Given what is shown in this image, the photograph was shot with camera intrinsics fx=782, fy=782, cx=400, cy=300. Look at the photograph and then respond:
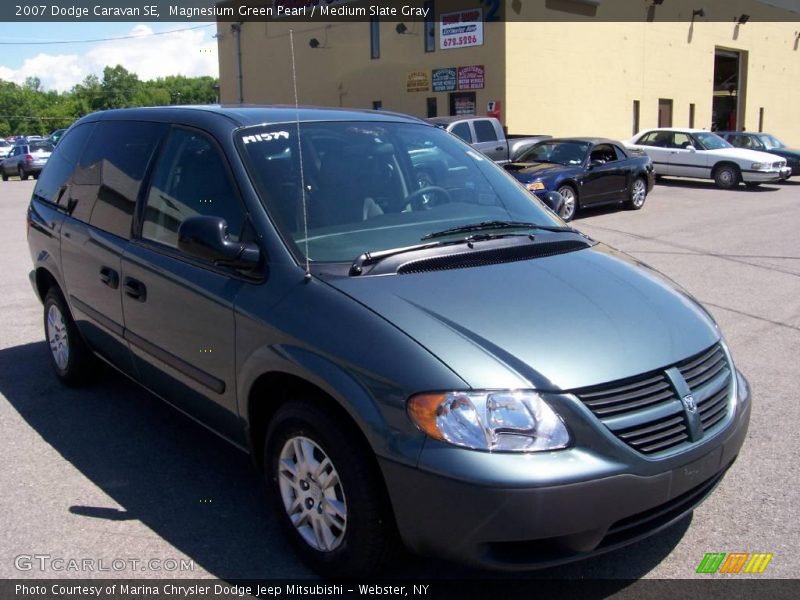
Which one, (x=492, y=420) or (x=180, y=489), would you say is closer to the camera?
(x=492, y=420)

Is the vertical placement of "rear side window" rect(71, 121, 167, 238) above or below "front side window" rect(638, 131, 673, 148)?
below

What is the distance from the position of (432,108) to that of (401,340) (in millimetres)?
26113

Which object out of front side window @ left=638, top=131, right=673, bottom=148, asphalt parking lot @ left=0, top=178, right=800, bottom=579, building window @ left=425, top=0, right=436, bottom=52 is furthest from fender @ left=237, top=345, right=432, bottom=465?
building window @ left=425, top=0, right=436, bottom=52

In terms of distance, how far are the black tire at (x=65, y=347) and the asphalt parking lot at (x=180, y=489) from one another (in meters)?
0.12

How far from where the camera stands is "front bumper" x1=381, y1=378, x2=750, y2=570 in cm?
247

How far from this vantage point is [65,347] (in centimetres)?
523

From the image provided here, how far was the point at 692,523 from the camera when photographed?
346 cm

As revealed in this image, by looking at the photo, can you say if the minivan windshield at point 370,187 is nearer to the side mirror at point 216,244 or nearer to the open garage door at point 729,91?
the side mirror at point 216,244

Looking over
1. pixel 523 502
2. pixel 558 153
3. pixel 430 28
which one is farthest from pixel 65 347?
pixel 430 28

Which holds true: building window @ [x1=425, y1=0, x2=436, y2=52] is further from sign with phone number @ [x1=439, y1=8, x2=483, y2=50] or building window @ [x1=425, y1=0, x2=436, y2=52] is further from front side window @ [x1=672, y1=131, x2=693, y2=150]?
front side window @ [x1=672, y1=131, x2=693, y2=150]

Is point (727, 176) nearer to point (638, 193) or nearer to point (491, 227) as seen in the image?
point (638, 193)

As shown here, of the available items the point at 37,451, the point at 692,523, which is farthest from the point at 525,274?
the point at 37,451

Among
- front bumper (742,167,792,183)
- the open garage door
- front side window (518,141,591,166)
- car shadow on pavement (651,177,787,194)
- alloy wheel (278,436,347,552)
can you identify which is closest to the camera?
alloy wheel (278,436,347,552)

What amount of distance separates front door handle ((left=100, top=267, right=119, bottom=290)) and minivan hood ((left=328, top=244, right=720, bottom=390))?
171 centimetres
